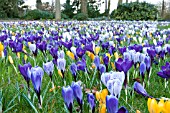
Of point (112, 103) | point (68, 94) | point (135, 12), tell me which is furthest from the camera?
point (135, 12)

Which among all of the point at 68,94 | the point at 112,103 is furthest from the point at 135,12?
the point at 112,103

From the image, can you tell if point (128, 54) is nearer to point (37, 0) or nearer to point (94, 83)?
point (94, 83)

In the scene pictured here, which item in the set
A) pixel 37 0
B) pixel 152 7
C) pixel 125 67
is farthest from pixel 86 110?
pixel 37 0

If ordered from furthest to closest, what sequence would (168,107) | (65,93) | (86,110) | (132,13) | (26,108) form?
(132,13) < (26,108) < (86,110) < (65,93) < (168,107)

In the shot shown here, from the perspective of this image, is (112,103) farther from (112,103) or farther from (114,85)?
(114,85)

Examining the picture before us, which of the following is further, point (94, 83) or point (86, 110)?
point (94, 83)

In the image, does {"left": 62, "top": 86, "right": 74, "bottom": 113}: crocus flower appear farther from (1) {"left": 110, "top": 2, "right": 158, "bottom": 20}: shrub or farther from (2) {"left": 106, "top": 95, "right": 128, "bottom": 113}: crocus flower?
(1) {"left": 110, "top": 2, "right": 158, "bottom": 20}: shrub

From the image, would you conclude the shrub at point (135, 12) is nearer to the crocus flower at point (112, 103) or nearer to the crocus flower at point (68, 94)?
the crocus flower at point (68, 94)

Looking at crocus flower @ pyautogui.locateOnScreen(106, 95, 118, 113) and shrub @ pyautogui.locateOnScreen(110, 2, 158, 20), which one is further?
shrub @ pyautogui.locateOnScreen(110, 2, 158, 20)

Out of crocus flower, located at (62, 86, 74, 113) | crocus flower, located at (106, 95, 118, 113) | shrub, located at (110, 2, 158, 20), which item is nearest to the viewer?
crocus flower, located at (106, 95, 118, 113)

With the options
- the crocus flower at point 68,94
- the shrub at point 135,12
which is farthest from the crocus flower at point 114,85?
the shrub at point 135,12

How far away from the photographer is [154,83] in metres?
2.43

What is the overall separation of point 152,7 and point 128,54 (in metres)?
25.1

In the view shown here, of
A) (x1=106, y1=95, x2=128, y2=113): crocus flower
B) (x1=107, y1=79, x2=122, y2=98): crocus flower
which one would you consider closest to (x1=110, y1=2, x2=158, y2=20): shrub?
(x1=107, y1=79, x2=122, y2=98): crocus flower
